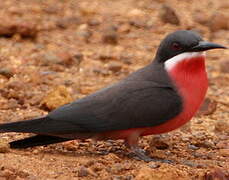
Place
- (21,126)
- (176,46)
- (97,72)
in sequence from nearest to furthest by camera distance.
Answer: (21,126) < (176,46) < (97,72)

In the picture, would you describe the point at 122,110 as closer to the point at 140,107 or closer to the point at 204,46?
the point at 140,107

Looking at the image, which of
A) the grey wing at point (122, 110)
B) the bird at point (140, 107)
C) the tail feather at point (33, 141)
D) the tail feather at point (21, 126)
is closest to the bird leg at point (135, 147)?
the bird at point (140, 107)

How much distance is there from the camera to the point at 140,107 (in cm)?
614

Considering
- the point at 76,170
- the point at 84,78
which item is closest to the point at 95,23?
the point at 84,78

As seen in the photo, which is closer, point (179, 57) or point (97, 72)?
point (179, 57)

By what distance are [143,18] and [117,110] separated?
581cm

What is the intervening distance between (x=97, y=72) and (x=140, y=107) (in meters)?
2.91

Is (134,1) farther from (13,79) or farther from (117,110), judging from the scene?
(117,110)

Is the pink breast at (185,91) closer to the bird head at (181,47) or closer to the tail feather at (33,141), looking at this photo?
the bird head at (181,47)

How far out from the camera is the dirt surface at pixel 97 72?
570 cm

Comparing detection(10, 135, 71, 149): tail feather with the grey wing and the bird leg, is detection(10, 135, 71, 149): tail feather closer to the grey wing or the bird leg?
the grey wing

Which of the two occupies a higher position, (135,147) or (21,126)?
(21,126)

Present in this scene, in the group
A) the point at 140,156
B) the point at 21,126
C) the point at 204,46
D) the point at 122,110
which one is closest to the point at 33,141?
the point at 21,126

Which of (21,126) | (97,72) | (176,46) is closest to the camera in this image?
(21,126)
